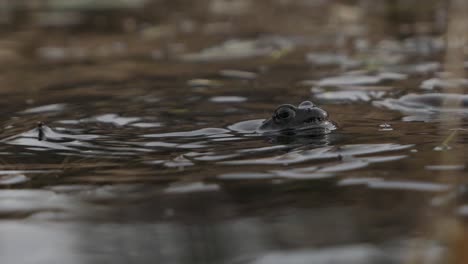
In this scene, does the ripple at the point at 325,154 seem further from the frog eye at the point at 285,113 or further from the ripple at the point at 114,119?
the ripple at the point at 114,119

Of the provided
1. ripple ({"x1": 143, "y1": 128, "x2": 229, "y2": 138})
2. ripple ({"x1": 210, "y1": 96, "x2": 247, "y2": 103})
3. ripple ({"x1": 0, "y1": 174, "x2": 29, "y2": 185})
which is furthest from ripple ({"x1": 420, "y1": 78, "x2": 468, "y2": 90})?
ripple ({"x1": 0, "y1": 174, "x2": 29, "y2": 185})

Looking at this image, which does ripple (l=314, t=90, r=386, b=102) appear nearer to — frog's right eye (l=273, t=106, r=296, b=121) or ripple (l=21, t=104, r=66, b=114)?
frog's right eye (l=273, t=106, r=296, b=121)

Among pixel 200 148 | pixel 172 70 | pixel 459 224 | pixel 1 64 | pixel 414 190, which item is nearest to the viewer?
pixel 459 224

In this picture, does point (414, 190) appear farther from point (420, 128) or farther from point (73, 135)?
point (73, 135)

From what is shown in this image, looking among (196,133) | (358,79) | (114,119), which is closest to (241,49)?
(358,79)

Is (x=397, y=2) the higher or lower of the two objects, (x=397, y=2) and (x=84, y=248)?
the higher

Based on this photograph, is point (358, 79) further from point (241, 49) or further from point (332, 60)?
point (241, 49)

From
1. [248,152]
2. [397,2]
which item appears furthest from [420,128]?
[397,2]
